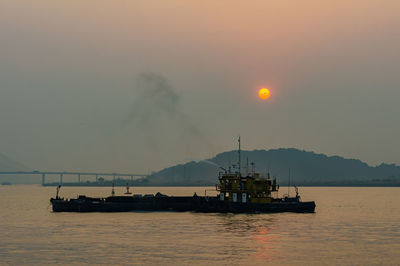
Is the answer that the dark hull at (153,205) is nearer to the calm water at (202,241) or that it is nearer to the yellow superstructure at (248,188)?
the yellow superstructure at (248,188)

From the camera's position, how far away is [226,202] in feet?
410

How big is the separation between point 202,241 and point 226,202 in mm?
47321

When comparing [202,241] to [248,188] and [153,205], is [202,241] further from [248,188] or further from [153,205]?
[153,205]

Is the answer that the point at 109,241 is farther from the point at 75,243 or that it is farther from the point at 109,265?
the point at 109,265

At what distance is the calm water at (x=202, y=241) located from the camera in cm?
6406

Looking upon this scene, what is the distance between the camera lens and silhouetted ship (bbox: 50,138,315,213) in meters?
123

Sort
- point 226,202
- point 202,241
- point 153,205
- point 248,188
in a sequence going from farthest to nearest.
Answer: point 153,205 < point 226,202 < point 248,188 < point 202,241

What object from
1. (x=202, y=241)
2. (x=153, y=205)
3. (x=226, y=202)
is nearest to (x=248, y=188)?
(x=226, y=202)

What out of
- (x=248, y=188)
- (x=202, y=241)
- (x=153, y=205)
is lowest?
(x=202, y=241)

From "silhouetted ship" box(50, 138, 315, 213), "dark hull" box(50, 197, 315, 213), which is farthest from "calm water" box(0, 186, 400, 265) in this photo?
"dark hull" box(50, 197, 315, 213)

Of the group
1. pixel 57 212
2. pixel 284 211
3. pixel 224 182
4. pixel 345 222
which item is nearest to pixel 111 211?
pixel 57 212

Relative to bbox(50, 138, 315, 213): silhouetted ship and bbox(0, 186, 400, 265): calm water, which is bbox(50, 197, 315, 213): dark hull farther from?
bbox(0, 186, 400, 265): calm water

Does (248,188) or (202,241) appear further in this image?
(248,188)

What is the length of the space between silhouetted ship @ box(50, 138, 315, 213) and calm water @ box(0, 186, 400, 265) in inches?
297
